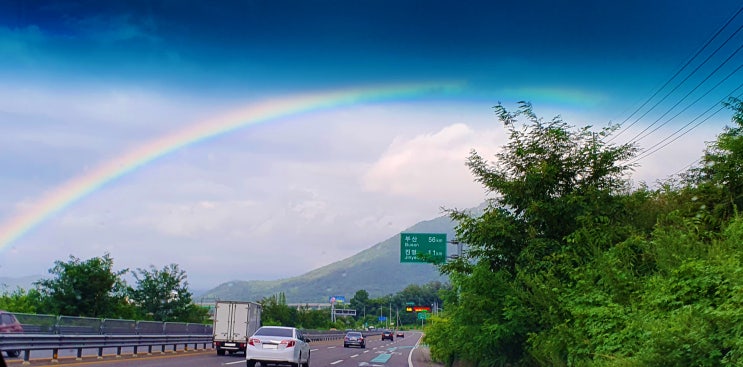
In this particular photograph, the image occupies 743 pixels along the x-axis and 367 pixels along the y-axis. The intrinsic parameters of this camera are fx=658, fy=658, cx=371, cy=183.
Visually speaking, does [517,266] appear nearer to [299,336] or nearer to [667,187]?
[667,187]

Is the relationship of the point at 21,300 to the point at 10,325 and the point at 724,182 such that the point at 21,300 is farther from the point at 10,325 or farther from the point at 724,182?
the point at 724,182

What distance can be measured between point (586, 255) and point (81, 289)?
4055cm

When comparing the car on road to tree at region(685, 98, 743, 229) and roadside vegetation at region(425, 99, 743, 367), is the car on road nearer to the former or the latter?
roadside vegetation at region(425, 99, 743, 367)

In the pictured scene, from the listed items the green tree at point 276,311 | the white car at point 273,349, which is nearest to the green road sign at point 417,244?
the white car at point 273,349

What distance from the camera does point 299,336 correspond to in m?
24.7

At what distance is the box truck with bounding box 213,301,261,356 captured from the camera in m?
35.7

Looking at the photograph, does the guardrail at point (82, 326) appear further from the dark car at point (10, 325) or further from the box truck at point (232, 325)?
the box truck at point (232, 325)

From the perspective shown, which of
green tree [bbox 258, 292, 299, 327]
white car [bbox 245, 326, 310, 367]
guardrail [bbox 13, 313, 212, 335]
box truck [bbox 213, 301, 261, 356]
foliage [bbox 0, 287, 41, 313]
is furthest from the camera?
green tree [bbox 258, 292, 299, 327]

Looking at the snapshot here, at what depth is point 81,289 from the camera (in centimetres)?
4741

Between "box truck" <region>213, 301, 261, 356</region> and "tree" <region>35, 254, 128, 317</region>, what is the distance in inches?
589

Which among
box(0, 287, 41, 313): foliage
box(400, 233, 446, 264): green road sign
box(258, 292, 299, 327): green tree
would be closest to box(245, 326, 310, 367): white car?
box(400, 233, 446, 264): green road sign

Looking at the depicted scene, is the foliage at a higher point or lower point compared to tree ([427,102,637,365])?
lower

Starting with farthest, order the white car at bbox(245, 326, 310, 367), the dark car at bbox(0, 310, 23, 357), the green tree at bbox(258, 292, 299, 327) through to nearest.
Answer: the green tree at bbox(258, 292, 299, 327) → the white car at bbox(245, 326, 310, 367) → the dark car at bbox(0, 310, 23, 357)

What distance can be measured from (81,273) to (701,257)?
44843 millimetres
